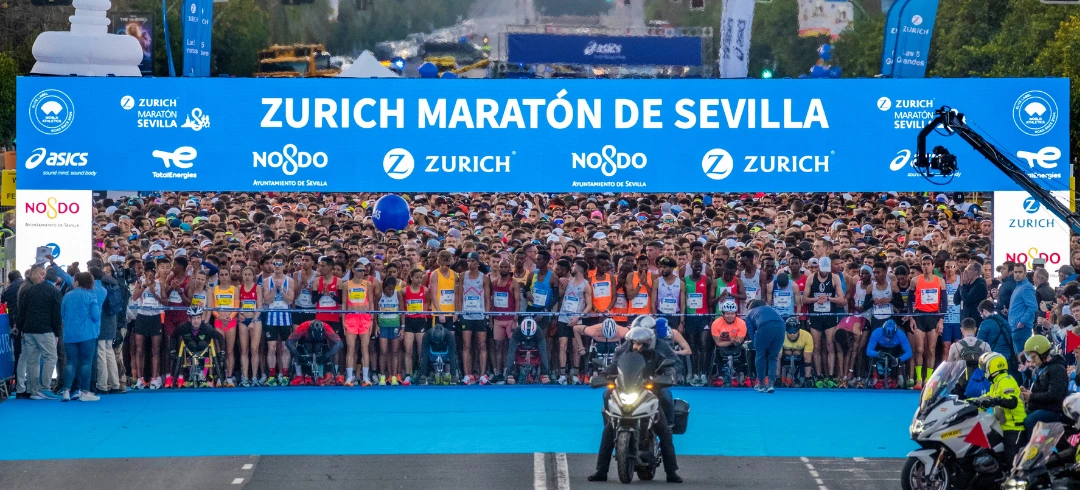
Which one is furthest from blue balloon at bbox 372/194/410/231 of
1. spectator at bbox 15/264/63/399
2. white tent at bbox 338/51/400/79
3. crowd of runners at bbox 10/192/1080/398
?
spectator at bbox 15/264/63/399

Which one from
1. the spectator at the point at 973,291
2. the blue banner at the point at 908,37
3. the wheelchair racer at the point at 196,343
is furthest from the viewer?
the blue banner at the point at 908,37

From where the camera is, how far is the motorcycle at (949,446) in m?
11.7

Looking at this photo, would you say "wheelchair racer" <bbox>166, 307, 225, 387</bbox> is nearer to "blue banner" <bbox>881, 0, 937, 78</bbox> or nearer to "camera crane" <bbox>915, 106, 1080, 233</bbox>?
"camera crane" <bbox>915, 106, 1080, 233</bbox>

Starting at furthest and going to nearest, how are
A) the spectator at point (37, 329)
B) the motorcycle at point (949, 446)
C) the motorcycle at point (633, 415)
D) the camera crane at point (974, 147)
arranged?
the spectator at point (37, 329), the camera crane at point (974, 147), the motorcycle at point (633, 415), the motorcycle at point (949, 446)

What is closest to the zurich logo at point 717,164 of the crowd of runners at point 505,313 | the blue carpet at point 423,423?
the crowd of runners at point 505,313

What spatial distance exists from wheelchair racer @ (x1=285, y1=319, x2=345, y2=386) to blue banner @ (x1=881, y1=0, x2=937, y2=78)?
9.81 metres

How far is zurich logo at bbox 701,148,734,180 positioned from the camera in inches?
852

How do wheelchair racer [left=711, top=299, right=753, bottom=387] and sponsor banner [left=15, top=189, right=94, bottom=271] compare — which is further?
sponsor banner [left=15, top=189, right=94, bottom=271]

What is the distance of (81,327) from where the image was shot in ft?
59.6

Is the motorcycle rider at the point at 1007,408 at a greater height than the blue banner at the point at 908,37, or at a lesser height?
lesser

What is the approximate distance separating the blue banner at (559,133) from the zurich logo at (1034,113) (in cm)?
3

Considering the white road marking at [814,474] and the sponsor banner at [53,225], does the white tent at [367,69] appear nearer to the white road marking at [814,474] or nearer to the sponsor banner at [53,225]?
the sponsor banner at [53,225]

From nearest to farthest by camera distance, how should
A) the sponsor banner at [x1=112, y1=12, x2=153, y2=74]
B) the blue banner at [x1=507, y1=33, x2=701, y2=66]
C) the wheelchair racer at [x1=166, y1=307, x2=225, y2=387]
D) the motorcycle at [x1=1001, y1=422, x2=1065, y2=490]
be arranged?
the motorcycle at [x1=1001, y1=422, x2=1065, y2=490] < the wheelchair racer at [x1=166, y1=307, x2=225, y2=387] < the blue banner at [x1=507, y1=33, x2=701, y2=66] < the sponsor banner at [x1=112, y1=12, x2=153, y2=74]

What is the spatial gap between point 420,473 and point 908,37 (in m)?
13.4
